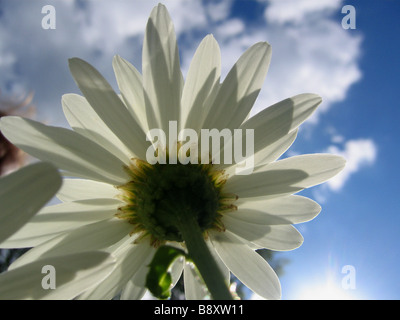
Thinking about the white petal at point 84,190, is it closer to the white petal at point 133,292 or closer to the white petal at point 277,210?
the white petal at point 133,292

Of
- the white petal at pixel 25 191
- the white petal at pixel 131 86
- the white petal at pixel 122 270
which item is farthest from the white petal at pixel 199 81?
the white petal at pixel 25 191

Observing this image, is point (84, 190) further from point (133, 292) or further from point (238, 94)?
point (238, 94)

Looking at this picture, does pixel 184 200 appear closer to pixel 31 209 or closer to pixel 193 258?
pixel 193 258

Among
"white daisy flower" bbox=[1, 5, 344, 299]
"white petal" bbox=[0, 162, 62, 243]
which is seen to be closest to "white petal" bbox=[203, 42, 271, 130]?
"white daisy flower" bbox=[1, 5, 344, 299]

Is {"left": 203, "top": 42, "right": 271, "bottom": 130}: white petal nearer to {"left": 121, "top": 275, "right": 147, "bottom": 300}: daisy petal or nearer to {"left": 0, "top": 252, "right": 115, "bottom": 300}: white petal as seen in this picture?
{"left": 121, "top": 275, "right": 147, "bottom": 300}: daisy petal

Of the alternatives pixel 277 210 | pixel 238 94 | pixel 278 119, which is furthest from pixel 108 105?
pixel 277 210
